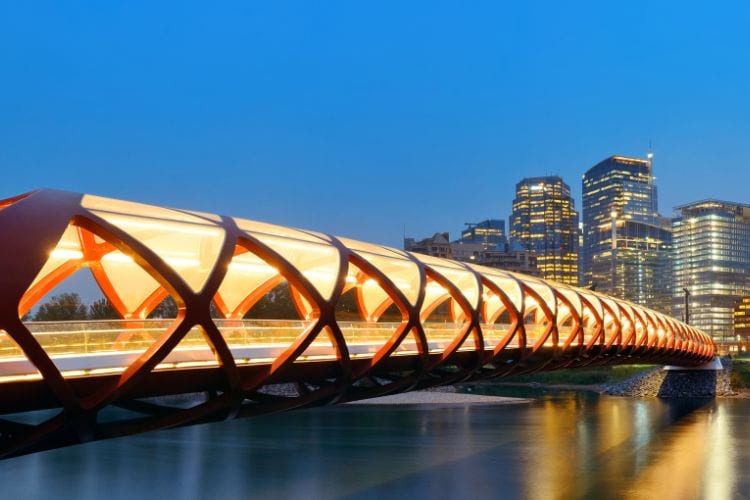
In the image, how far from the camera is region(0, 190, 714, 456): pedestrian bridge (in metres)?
11.3

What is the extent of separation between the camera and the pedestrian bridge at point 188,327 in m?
11.3

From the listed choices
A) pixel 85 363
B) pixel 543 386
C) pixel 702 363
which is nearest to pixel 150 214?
pixel 85 363

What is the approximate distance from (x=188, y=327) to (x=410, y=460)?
27030mm

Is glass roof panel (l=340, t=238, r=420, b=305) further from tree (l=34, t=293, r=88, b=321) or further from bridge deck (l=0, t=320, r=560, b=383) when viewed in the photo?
tree (l=34, t=293, r=88, b=321)

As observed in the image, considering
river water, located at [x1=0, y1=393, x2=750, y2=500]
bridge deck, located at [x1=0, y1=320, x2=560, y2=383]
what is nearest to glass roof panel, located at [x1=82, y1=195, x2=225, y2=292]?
bridge deck, located at [x1=0, y1=320, x2=560, y2=383]

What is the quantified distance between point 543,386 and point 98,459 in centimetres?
6838

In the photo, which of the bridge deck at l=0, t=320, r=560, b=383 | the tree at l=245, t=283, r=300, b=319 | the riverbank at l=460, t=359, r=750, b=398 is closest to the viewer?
the bridge deck at l=0, t=320, r=560, b=383

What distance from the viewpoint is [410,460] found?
3797 cm

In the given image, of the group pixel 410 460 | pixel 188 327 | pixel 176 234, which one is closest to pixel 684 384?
pixel 410 460

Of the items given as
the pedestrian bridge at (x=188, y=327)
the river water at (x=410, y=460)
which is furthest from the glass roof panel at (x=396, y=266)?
the river water at (x=410, y=460)

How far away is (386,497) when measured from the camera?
28.8 meters

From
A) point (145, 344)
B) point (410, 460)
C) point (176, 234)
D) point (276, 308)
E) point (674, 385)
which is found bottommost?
point (410, 460)

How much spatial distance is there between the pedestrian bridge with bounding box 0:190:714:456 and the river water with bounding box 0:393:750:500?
866cm

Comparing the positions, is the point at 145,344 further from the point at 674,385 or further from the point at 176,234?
the point at 674,385
